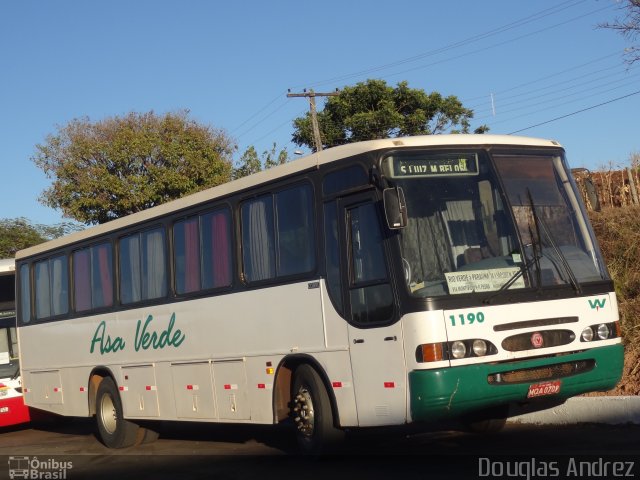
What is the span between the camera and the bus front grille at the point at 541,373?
29.0 feet

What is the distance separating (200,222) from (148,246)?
1.62 metres

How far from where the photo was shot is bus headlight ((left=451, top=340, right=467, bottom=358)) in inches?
340

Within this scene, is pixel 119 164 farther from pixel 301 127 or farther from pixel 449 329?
pixel 449 329

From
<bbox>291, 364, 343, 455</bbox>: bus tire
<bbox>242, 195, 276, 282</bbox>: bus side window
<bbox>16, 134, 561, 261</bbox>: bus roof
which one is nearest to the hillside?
<bbox>16, 134, 561, 261</bbox>: bus roof

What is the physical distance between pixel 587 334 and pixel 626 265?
17.3 feet

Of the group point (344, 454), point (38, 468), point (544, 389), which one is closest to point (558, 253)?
point (544, 389)

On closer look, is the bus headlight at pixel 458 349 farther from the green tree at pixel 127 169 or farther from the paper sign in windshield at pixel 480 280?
the green tree at pixel 127 169

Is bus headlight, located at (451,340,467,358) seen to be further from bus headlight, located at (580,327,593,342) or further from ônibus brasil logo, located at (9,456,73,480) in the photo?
ônibus brasil logo, located at (9,456,73,480)

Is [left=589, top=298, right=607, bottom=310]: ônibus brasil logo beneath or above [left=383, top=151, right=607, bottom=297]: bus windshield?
beneath

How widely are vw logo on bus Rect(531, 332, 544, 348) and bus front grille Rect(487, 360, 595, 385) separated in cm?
22

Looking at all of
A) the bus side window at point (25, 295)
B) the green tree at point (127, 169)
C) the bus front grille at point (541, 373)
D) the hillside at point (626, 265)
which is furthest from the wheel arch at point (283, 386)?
the green tree at point (127, 169)

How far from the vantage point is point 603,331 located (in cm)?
941

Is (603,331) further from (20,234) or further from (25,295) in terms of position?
(20,234)

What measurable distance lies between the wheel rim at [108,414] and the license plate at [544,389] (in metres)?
7.76
